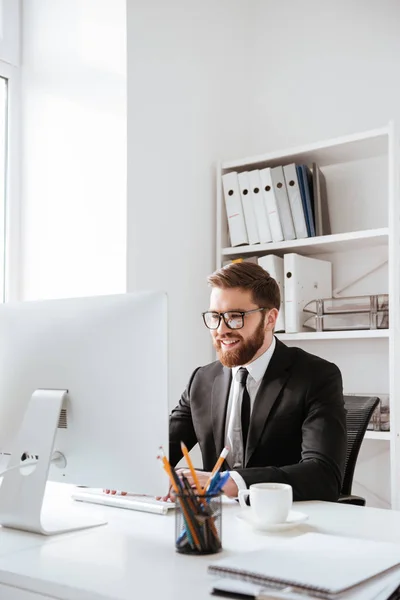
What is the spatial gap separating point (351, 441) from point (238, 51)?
2027 millimetres

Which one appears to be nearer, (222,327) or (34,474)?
(34,474)

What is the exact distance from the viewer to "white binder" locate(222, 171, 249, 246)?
301cm

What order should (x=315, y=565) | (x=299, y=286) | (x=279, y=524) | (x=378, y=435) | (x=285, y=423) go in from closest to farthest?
(x=315, y=565) < (x=279, y=524) < (x=285, y=423) < (x=378, y=435) < (x=299, y=286)

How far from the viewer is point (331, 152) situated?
2.91 meters

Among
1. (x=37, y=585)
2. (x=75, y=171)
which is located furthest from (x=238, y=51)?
(x=37, y=585)

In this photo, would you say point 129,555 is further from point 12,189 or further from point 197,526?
point 12,189

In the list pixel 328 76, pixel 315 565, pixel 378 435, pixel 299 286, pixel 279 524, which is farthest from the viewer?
pixel 328 76

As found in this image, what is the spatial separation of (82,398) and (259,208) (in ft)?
5.69

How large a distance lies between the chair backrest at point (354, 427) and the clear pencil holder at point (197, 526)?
0.93 meters

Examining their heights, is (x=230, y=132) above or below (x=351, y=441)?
above

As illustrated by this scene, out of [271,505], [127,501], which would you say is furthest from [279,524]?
[127,501]

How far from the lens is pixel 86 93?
9.15ft

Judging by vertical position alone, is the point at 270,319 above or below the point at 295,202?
below

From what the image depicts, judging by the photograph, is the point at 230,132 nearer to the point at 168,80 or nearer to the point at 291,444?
the point at 168,80
